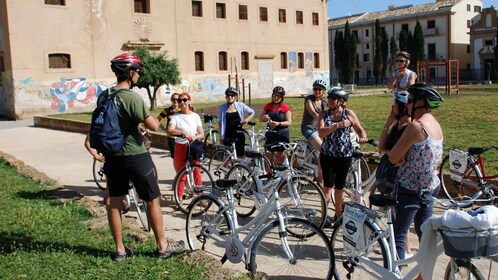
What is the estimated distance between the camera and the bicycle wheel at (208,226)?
5.54 m

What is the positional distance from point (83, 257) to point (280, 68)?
40410 millimetres

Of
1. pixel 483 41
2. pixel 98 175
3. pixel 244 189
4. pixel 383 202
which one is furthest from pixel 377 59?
pixel 383 202

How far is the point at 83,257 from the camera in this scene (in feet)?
17.9

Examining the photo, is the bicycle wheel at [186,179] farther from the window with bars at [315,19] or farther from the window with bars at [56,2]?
the window with bars at [315,19]

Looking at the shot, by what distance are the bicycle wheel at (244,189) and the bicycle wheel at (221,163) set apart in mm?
985

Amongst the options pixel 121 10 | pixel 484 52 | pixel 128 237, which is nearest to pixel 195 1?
pixel 121 10

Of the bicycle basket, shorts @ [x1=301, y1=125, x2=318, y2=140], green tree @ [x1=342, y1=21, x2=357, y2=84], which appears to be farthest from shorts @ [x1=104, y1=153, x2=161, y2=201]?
green tree @ [x1=342, y1=21, x2=357, y2=84]

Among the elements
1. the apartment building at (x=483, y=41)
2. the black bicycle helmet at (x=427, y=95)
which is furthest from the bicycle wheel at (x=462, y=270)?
the apartment building at (x=483, y=41)

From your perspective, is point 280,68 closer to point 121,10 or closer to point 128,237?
point 121,10

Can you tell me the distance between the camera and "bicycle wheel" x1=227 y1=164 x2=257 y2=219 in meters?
7.18

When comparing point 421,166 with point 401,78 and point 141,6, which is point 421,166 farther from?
point 141,6

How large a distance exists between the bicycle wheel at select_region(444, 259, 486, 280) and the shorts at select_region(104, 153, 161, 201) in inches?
113

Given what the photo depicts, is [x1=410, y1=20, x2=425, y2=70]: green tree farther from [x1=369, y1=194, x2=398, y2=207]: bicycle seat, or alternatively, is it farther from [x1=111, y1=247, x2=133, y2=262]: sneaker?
[x1=369, y1=194, x2=398, y2=207]: bicycle seat

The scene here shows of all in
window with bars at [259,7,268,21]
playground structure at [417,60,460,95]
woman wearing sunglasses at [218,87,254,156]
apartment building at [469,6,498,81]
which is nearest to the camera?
woman wearing sunglasses at [218,87,254,156]
